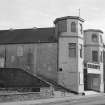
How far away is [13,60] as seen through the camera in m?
49.3

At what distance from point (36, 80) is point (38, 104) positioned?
1375 centimetres

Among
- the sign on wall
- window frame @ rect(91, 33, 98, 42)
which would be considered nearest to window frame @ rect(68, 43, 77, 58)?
the sign on wall

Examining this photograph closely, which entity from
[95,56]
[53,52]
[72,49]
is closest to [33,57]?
[53,52]

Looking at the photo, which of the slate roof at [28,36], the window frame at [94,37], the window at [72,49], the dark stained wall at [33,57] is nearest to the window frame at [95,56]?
the window frame at [94,37]

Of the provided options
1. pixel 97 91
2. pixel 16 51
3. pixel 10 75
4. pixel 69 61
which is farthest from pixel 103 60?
pixel 10 75

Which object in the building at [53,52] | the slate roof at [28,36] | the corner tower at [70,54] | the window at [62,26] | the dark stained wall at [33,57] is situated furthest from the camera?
the slate roof at [28,36]

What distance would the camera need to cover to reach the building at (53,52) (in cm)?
4541

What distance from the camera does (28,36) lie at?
5034 centimetres

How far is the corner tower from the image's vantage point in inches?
1777

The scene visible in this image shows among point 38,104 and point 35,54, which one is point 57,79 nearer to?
point 35,54

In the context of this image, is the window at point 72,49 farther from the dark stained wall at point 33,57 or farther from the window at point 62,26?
the window at point 62,26

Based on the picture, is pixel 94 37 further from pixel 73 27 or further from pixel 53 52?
pixel 53 52

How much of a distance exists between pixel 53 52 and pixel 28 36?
6276 millimetres

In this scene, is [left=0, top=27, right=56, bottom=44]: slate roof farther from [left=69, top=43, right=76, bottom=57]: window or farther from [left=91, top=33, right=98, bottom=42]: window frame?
[left=91, top=33, right=98, bottom=42]: window frame
